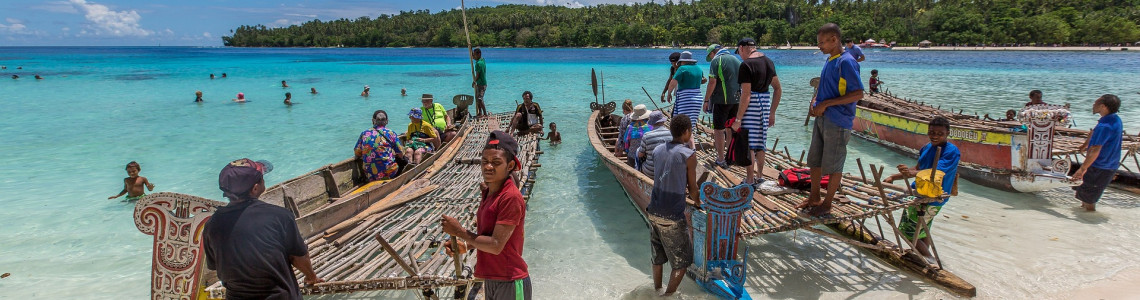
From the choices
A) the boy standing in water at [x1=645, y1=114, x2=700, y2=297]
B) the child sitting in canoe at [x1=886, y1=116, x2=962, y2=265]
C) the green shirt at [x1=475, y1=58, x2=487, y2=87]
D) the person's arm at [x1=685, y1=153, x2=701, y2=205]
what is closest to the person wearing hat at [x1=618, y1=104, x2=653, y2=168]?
the boy standing in water at [x1=645, y1=114, x2=700, y2=297]

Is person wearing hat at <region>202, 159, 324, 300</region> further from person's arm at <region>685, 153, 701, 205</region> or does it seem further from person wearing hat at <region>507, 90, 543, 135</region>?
person wearing hat at <region>507, 90, 543, 135</region>

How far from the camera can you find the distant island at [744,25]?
7200 centimetres

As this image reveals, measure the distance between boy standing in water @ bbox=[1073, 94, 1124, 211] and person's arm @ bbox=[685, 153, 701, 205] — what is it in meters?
5.96

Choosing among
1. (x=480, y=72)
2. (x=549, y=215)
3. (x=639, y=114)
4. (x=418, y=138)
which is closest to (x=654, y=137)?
(x=639, y=114)

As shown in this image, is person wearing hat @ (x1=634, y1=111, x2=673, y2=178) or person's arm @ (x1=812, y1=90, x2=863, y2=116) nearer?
person's arm @ (x1=812, y1=90, x2=863, y2=116)

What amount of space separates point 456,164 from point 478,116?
5237mm

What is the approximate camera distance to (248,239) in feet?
8.91

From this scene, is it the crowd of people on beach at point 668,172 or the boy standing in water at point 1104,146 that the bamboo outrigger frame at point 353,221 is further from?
the boy standing in water at point 1104,146

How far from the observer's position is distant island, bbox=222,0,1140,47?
236ft

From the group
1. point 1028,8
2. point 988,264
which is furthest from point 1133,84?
point 1028,8

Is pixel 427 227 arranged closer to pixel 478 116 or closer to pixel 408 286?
pixel 408 286

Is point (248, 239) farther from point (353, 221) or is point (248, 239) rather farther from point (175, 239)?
point (353, 221)

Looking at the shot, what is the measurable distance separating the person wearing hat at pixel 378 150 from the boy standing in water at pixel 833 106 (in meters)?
5.94

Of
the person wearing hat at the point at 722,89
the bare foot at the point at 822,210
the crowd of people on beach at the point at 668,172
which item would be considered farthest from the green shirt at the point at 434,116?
the bare foot at the point at 822,210
